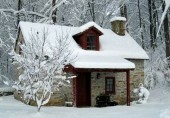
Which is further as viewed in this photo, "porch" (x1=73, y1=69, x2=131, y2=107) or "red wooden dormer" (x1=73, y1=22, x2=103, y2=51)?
"red wooden dormer" (x1=73, y1=22, x2=103, y2=51)

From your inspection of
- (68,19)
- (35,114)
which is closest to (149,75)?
(68,19)

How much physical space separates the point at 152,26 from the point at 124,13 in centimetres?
313

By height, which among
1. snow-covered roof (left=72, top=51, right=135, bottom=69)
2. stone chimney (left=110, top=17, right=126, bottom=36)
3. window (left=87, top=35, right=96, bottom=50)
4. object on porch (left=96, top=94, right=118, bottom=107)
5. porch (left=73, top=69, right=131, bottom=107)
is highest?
stone chimney (left=110, top=17, right=126, bottom=36)

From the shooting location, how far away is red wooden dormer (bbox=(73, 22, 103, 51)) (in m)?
19.0

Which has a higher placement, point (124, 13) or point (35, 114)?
point (124, 13)

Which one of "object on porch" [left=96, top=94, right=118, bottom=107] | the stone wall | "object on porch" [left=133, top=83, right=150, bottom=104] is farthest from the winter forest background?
"object on porch" [left=96, top=94, right=118, bottom=107]

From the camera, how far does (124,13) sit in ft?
95.2

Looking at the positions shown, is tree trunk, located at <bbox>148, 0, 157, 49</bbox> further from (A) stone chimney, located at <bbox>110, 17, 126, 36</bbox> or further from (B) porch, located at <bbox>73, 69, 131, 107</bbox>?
(B) porch, located at <bbox>73, 69, 131, 107</bbox>

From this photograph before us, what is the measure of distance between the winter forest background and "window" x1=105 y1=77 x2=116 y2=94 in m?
4.00

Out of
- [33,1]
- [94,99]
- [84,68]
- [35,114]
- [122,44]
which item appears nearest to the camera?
[35,114]

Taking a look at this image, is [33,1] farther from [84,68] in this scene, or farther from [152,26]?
[84,68]

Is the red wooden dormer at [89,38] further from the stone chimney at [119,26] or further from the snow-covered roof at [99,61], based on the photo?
the stone chimney at [119,26]

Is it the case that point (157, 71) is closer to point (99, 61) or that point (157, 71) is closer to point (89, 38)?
point (89, 38)

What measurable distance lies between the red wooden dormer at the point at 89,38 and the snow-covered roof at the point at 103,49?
0.74 feet
